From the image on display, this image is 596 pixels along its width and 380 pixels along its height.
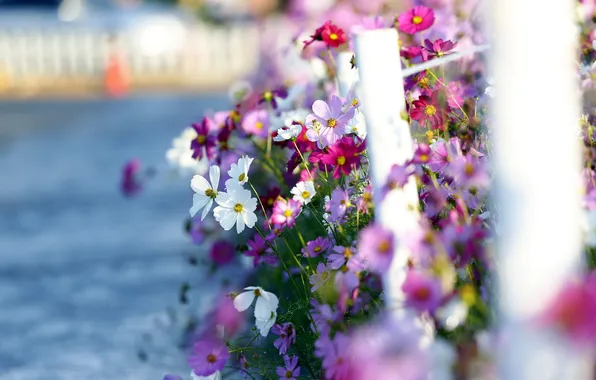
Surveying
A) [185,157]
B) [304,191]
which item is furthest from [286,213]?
[185,157]

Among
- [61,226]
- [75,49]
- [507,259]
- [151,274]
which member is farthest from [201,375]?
[75,49]

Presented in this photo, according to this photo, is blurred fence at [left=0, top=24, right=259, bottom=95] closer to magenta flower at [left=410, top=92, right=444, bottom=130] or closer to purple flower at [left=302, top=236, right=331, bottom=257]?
magenta flower at [left=410, top=92, right=444, bottom=130]

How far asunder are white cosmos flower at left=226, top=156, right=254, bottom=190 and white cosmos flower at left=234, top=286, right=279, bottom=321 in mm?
214

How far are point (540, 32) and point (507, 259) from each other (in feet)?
0.93

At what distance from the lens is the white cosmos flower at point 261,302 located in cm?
218

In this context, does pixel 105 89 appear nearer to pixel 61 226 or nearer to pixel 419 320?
pixel 61 226

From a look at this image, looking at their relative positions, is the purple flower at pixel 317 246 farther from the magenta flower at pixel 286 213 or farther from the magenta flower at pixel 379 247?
the magenta flower at pixel 379 247

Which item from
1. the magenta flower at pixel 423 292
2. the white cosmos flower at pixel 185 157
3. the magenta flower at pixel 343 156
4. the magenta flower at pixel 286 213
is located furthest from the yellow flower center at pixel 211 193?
the white cosmos flower at pixel 185 157

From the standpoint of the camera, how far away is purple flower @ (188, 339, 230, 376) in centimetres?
218

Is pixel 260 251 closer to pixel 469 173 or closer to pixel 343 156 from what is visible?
pixel 343 156

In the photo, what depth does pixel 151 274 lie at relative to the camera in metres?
5.11

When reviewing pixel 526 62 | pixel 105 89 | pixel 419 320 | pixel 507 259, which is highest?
pixel 526 62

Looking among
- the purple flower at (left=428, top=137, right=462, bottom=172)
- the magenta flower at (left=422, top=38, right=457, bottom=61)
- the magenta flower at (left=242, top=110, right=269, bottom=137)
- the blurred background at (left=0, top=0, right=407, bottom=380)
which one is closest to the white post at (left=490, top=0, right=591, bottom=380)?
the purple flower at (left=428, top=137, right=462, bottom=172)

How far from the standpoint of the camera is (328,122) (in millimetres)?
2195
